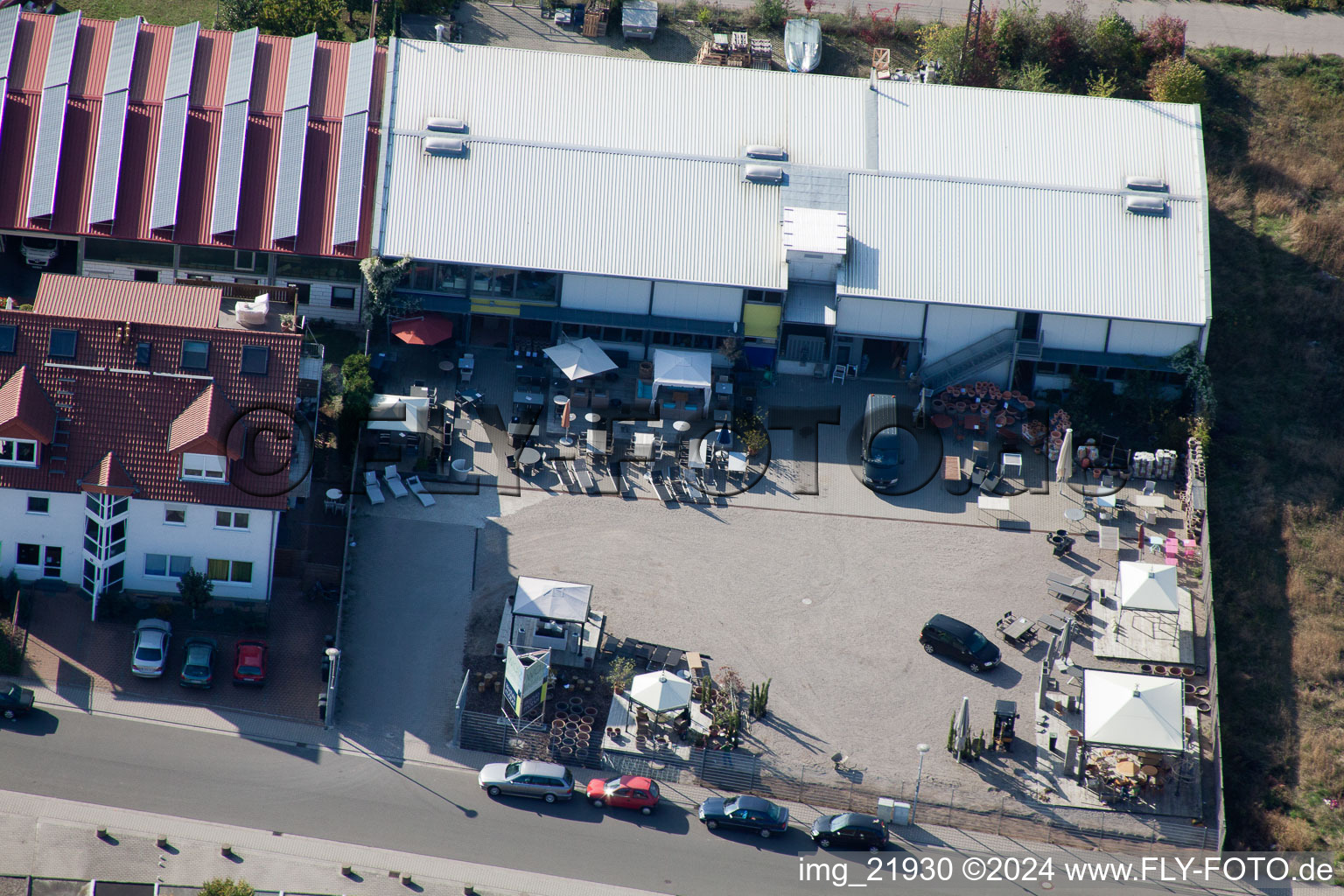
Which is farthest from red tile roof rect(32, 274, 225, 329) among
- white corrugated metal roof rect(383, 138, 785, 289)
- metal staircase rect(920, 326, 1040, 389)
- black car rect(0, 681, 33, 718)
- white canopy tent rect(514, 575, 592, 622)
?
metal staircase rect(920, 326, 1040, 389)

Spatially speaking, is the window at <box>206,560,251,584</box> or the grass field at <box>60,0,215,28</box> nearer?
the window at <box>206,560,251,584</box>

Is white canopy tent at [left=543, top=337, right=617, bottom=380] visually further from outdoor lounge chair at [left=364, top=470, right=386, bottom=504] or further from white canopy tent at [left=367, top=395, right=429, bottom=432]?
outdoor lounge chair at [left=364, top=470, right=386, bottom=504]

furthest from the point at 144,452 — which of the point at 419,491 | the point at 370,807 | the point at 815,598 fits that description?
the point at 815,598

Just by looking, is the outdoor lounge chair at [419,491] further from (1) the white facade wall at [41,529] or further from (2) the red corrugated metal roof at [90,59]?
(2) the red corrugated metal roof at [90,59]

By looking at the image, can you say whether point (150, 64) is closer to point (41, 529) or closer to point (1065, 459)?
point (41, 529)

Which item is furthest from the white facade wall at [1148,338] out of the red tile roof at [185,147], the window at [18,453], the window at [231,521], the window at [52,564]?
the window at [18,453]
